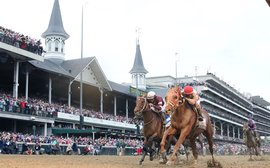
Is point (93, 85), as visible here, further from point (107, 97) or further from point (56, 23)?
point (56, 23)

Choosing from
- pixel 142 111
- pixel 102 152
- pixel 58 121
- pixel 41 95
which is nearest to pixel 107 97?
pixel 41 95

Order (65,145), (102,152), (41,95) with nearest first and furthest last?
(65,145), (102,152), (41,95)

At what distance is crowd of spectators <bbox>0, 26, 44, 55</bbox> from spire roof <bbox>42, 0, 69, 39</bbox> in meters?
31.3

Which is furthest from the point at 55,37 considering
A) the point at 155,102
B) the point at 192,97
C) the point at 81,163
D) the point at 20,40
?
the point at 192,97

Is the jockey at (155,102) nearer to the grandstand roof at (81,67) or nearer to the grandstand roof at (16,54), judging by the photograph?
the grandstand roof at (16,54)

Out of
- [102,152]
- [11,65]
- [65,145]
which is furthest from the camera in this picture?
[11,65]

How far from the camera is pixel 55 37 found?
2771 inches

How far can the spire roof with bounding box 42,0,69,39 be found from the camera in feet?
231

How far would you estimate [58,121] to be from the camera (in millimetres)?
43344

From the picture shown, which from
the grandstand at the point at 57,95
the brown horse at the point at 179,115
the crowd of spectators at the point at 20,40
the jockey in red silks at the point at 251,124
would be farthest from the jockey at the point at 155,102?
the crowd of spectators at the point at 20,40

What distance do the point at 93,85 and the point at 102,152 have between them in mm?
18527

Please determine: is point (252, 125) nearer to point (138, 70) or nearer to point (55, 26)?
point (55, 26)

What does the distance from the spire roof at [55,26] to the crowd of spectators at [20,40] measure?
31289mm

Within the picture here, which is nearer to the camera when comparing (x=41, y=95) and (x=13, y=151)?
(x=13, y=151)
